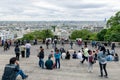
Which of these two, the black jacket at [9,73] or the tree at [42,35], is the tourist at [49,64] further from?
the tree at [42,35]

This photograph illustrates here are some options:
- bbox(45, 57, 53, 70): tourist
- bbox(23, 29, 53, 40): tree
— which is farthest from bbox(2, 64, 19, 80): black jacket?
bbox(23, 29, 53, 40): tree

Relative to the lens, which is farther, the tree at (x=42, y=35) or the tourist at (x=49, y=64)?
the tree at (x=42, y=35)

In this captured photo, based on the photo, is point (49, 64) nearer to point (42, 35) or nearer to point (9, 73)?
point (9, 73)

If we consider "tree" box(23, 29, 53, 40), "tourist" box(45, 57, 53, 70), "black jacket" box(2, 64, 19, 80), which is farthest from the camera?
"tree" box(23, 29, 53, 40)

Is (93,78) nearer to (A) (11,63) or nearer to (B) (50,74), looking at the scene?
(B) (50,74)

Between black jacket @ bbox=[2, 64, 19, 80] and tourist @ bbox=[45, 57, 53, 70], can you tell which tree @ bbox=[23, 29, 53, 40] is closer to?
tourist @ bbox=[45, 57, 53, 70]

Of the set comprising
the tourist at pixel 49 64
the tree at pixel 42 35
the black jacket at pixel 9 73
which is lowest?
the tree at pixel 42 35

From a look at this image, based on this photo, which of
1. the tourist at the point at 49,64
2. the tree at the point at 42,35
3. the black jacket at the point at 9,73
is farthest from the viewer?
the tree at the point at 42,35

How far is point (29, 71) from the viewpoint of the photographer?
15922 millimetres

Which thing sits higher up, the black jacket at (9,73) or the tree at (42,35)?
the black jacket at (9,73)

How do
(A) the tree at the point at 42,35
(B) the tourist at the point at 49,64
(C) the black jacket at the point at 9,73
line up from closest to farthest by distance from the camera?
(C) the black jacket at the point at 9,73 < (B) the tourist at the point at 49,64 < (A) the tree at the point at 42,35

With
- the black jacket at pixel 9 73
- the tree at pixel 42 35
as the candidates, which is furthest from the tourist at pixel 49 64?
the tree at pixel 42 35

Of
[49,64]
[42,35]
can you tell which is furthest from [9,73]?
[42,35]

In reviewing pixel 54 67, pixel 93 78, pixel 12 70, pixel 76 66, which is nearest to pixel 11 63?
pixel 12 70
